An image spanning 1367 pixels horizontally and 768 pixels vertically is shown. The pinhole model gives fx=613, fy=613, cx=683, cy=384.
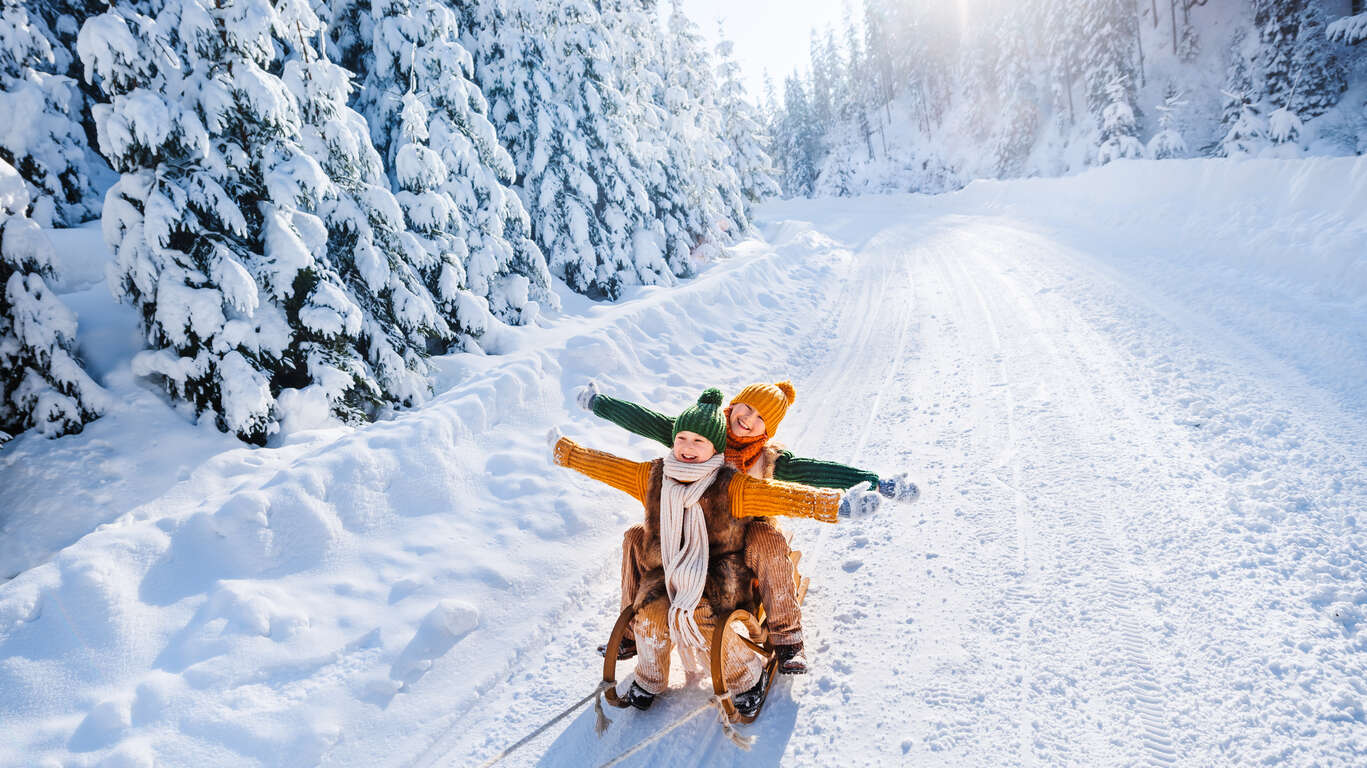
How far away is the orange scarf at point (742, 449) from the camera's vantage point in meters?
3.33

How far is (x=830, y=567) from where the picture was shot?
160 inches

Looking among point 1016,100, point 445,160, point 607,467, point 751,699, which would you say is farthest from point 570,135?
point 1016,100

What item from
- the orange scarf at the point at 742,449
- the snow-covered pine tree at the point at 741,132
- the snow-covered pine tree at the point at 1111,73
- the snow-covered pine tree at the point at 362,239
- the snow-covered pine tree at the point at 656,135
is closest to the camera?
the orange scarf at the point at 742,449

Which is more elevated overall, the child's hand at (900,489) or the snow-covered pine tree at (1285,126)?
the snow-covered pine tree at (1285,126)

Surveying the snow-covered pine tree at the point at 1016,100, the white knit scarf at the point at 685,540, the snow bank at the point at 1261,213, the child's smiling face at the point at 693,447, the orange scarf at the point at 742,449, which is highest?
the snow-covered pine tree at the point at 1016,100

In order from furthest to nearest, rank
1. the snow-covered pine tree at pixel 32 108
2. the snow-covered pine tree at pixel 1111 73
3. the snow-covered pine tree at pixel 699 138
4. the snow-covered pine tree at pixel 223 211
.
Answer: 1. the snow-covered pine tree at pixel 1111 73
2. the snow-covered pine tree at pixel 699 138
3. the snow-covered pine tree at pixel 32 108
4. the snow-covered pine tree at pixel 223 211

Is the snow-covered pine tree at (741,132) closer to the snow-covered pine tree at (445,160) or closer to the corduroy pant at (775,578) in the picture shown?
the snow-covered pine tree at (445,160)

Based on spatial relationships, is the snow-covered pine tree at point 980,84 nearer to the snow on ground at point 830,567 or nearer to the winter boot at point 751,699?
the snow on ground at point 830,567

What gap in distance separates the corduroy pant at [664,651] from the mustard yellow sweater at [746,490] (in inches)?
22.0

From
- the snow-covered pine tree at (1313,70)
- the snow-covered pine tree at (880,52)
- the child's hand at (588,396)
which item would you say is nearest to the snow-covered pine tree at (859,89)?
the snow-covered pine tree at (880,52)

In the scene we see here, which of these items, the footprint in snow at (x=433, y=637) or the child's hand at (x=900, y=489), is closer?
the child's hand at (x=900, y=489)

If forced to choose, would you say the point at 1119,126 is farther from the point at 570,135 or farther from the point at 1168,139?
the point at 570,135

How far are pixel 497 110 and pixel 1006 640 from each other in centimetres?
1198

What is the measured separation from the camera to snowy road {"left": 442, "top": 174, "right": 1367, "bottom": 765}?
260 cm
